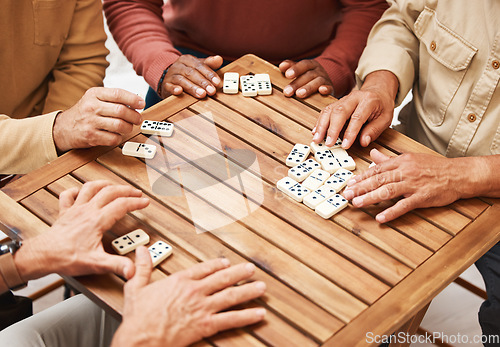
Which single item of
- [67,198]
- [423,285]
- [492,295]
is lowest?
[492,295]

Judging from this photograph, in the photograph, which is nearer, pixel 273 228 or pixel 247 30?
pixel 273 228

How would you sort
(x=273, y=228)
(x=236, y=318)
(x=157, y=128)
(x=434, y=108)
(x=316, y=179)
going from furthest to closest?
1. (x=434, y=108)
2. (x=157, y=128)
3. (x=316, y=179)
4. (x=273, y=228)
5. (x=236, y=318)

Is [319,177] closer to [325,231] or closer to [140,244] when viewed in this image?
[325,231]

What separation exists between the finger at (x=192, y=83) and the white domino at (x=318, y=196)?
51 centimetres

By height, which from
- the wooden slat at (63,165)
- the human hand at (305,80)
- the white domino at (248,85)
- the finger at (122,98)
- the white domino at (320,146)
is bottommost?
the white domino at (320,146)

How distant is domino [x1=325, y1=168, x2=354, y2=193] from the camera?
4.54 ft

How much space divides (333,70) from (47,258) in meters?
1.32

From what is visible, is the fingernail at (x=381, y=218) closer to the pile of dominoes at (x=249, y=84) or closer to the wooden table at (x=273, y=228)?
the wooden table at (x=273, y=228)

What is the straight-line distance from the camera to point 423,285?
1158mm

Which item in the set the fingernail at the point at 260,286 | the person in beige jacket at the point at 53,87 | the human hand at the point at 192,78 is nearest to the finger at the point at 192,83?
the human hand at the point at 192,78

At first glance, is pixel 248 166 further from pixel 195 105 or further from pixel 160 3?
pixel 160 3

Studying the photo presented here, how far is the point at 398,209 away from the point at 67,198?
0.78 metres

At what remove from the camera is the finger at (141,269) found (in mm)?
1103

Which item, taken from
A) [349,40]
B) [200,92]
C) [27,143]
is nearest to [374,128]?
[200,92]
